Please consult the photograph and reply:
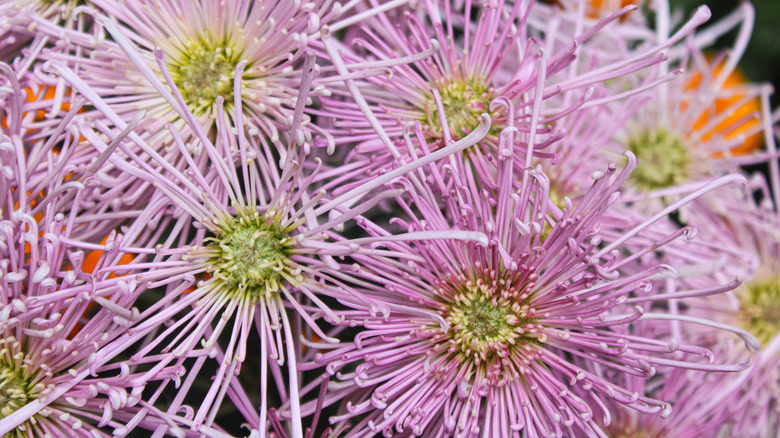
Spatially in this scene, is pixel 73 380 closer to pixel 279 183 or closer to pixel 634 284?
pixel 279 183

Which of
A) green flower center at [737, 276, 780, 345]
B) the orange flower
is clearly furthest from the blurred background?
green flower center at [737, 276, 780, 345]

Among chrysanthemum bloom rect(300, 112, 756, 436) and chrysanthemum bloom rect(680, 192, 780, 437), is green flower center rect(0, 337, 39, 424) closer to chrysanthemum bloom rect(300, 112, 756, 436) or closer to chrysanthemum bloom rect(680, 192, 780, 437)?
chrysanthemum bloom rect(300, 112, 756, 436)

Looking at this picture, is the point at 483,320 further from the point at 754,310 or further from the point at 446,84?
the point at 754,310

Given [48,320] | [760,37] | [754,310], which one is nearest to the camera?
[48,320]

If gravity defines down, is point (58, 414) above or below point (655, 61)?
below

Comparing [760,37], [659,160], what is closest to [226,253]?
[659,160]

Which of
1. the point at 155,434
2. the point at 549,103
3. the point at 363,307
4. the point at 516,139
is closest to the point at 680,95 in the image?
the point at 549,103

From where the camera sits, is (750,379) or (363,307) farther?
(750,379)

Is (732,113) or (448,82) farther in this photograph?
(732,113)
